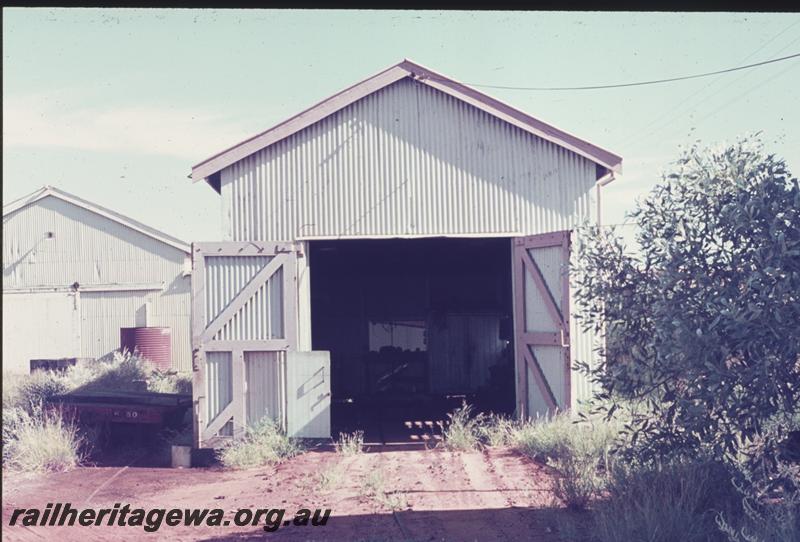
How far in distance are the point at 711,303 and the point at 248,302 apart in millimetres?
7588

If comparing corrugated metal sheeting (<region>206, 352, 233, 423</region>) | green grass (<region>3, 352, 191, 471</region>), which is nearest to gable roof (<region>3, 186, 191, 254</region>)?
green grass (<region>3, 352, 191, 471</region>)

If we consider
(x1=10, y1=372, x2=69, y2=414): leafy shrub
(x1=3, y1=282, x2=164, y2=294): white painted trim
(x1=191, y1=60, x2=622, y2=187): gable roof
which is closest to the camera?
(x1=191, y1=60, x2=622, y2=187): gable roof

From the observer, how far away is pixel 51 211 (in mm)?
25844

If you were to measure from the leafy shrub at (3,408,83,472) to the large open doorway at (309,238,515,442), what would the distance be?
815 cm

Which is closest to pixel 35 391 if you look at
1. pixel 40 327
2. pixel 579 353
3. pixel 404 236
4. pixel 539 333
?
pixel 404 236

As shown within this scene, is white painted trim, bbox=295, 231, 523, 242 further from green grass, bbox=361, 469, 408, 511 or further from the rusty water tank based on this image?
the rusty water tank

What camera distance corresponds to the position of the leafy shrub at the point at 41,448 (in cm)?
1123

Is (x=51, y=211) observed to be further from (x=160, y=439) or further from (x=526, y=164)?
(x=526, y=164)

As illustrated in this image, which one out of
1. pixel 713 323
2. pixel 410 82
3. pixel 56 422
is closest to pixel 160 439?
pixel 56 422

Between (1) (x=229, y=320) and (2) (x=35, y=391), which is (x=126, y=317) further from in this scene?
(1) (x=229, y=320)

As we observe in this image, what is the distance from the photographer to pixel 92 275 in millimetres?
25219

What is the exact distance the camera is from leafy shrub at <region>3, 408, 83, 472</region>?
11234 millimetres

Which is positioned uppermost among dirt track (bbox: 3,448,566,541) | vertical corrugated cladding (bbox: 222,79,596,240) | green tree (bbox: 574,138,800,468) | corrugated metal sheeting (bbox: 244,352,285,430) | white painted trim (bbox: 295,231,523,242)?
vertical corrugated cladding (bbox: 222,79,596,240)

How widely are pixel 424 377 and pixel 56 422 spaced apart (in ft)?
32.1
